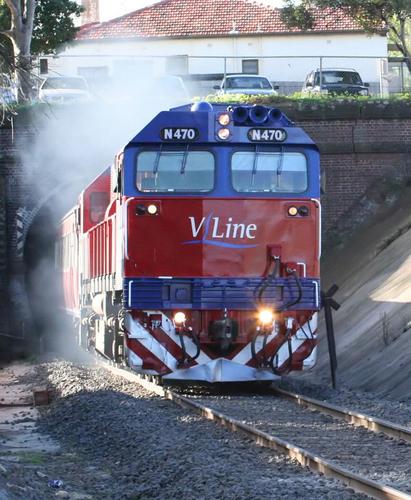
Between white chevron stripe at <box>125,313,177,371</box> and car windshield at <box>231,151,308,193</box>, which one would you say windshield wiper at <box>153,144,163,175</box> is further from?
white chevron stripe at <box>125,313,177,371</box>

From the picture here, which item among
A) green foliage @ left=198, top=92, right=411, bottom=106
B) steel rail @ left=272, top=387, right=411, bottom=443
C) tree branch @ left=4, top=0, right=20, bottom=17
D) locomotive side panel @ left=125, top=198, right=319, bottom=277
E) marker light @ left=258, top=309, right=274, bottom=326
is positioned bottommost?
steel rail @ left=272, top=387, right=411, bottom=443

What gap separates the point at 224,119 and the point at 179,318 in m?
2.77

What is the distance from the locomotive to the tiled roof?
41.6 metres

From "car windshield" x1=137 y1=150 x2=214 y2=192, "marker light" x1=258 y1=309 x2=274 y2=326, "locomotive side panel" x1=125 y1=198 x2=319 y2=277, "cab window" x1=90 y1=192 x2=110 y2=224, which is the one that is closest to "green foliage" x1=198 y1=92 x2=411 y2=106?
"cab window" x1=90 y1=192 x2=110 y2=224

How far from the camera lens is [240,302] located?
15797mm

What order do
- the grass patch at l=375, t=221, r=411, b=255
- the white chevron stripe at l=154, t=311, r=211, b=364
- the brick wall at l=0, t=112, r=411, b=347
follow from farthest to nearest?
the brick wall at l=0, t=112, r=411, b=347 < the grass patch at l=375, t=221, r=411, b=255 < the white chevron stripe at l=154, t=311, r=211, b=364

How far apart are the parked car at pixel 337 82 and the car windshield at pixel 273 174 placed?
73.8 ft

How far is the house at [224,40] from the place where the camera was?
52.8 m

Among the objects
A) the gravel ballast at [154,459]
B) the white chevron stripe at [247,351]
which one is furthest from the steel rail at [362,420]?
the gravel ballast at [154,459]

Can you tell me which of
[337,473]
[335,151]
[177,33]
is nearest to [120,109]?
[335,151]

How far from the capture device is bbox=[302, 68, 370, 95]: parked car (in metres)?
39.0

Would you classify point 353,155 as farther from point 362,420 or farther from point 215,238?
point 362,420

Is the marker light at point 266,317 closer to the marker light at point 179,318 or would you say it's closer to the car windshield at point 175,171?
the marker light at point 179,318

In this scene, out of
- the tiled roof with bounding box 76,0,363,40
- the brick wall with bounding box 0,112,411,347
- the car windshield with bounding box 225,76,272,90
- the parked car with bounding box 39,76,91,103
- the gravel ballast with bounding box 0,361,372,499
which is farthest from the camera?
the tiled roof with bounding box 76,0,363,40
